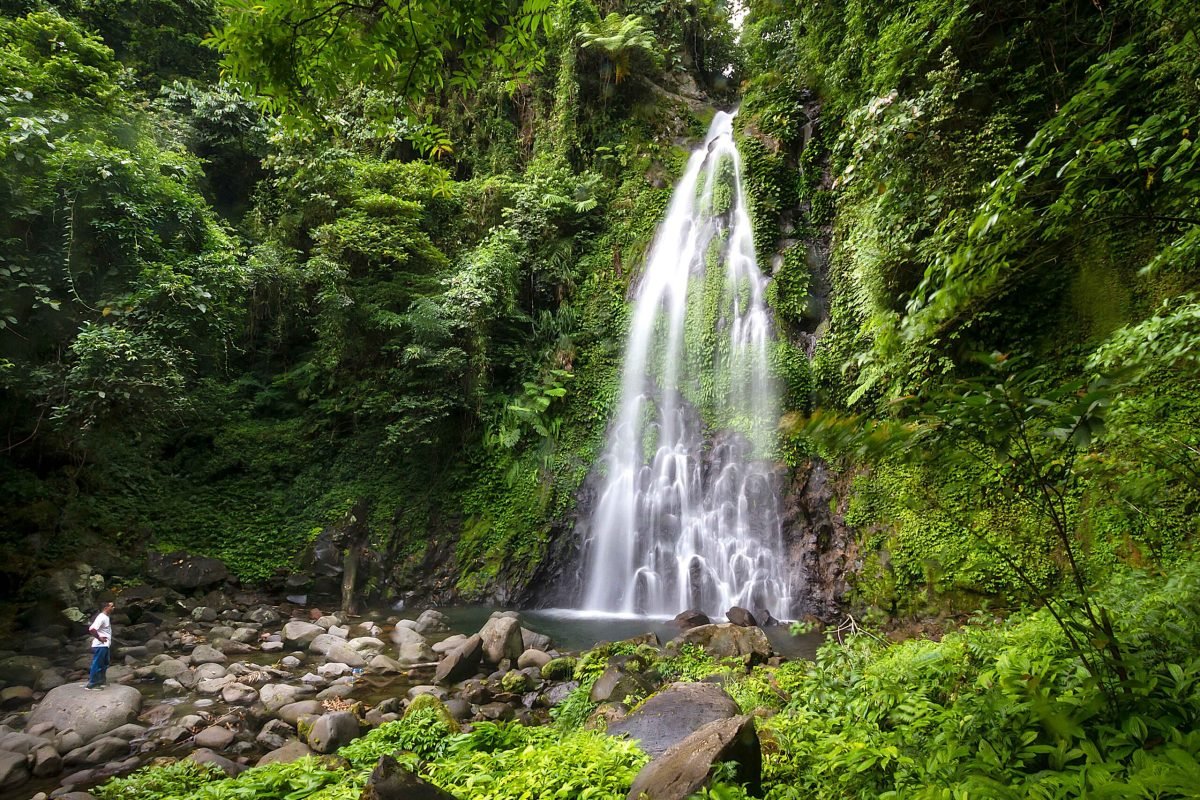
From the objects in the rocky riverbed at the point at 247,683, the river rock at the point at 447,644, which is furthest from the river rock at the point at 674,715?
the river rock at the point at 447,644

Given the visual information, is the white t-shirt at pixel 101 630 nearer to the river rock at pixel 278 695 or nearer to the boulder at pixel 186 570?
the river rock at pixel 278 695

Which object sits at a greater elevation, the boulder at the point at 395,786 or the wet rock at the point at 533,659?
the boulder at the point at 395,786

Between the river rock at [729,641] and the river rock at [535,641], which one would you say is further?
the river rock at [535,641]

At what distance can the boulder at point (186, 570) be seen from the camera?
34.2 feet

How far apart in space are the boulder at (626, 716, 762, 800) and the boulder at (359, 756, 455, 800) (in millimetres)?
1039

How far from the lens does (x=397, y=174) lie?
13.8 m

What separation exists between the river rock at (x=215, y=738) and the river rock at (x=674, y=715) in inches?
157

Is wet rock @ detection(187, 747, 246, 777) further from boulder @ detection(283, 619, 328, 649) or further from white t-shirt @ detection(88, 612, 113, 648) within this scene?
boulder @ detection(283, 619, 328, 649)

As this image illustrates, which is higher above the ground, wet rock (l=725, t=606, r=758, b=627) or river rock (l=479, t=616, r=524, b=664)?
wet rock (l=725, t=606, r=758, b=627)

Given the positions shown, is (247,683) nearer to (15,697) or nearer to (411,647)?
(411,647)

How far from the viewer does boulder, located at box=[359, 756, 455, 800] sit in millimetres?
2809

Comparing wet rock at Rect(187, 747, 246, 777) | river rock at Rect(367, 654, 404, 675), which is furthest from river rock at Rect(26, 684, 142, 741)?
river rock at Rect(367, 654, 404, 675)

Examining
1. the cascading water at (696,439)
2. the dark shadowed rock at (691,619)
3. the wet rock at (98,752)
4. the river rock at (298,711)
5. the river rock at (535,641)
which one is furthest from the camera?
the cascading water at (696,439)

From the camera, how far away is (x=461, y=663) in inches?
287
